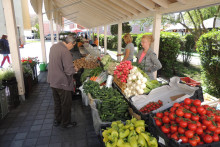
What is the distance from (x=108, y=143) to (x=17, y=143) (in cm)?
212

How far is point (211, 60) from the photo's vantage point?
4.54 meters

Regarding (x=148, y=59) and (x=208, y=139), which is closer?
(x=208, y=139)

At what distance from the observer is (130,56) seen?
16.7ft

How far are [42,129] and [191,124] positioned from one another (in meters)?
3.04

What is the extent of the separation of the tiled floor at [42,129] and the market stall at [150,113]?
2.46ft

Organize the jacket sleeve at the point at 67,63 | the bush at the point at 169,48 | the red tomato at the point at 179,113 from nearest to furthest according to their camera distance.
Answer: the red tomato at the point at 179,113 < the jacket sleeve at the point at 67,63 < the bush at the point at 169,48

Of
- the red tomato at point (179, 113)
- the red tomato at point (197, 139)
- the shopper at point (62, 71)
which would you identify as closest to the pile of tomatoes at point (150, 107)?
the red tomato at point (179, 113)

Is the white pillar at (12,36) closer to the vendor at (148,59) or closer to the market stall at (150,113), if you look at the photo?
the market stall at (150,113)

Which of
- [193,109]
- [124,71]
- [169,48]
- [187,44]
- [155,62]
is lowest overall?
[193,109]

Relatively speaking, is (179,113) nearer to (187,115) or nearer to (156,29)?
(187,115)

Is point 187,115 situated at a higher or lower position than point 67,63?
lower

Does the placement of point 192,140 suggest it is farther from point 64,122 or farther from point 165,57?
point 165,57

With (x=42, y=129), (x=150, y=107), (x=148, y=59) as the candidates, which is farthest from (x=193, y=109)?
(x=42, y=129)

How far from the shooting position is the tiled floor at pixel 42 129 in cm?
310
